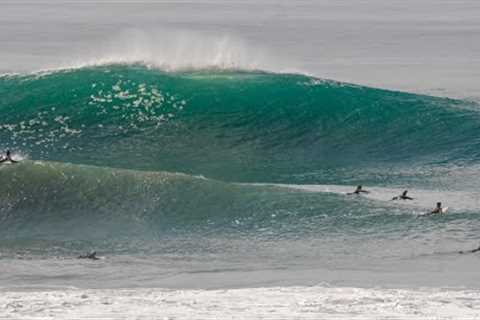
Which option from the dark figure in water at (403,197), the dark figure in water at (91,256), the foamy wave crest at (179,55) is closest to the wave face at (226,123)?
the foamy wave crest at (179,55)

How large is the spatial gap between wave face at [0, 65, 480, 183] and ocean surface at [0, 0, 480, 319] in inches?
3.1

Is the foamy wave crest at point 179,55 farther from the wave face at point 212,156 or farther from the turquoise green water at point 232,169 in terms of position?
the turquoise green water at point 232,169

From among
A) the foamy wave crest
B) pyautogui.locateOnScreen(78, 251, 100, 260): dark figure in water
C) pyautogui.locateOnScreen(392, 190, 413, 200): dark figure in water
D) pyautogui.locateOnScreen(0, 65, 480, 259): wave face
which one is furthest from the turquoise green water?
the foamy wave crest

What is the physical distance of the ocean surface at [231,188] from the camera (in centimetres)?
1627

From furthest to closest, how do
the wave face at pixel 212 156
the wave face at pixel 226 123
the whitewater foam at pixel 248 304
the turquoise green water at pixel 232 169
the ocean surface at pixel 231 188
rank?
the wave face at pixel 226 123
the wave face at pixel 212 156
the turquoise green water at pixel 232 169
the ocean surface at pixel 231 188
the whitewater foam at pixel 248 304

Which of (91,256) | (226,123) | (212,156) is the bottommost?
(91,256)

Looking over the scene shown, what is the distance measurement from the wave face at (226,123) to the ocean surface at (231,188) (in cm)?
8

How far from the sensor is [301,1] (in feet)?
504

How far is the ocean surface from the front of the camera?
1627cm

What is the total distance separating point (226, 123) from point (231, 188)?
8.64 meters

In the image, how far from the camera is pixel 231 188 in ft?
81.2

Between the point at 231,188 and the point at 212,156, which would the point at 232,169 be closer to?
the point at 212,156

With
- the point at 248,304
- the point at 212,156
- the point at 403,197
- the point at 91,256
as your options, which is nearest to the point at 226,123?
the point at 212,156

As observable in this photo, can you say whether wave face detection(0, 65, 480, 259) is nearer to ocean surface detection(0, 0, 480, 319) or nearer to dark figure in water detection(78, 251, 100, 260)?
ocean surface detection(0, 0, 480, 319)
